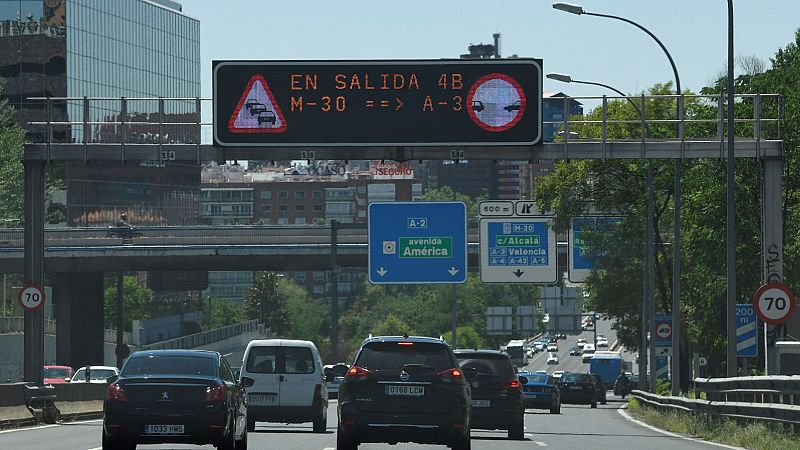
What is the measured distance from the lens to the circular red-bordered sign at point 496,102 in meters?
36.4

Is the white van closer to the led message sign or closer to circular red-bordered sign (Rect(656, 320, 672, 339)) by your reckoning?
the led message sign

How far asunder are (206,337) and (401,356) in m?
114

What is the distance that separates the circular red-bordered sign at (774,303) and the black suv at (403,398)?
8.96 meters

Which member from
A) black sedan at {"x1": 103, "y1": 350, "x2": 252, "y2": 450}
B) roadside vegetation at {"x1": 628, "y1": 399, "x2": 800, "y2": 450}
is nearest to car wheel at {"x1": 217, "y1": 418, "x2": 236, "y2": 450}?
black sedan at {"x1": 103, "y1": 350, "x2": 252, "y2": 450}

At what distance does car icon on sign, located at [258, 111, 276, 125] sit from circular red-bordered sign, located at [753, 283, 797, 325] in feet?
37.4

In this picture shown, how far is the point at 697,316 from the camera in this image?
68875mm

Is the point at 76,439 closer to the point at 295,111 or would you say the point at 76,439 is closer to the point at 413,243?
the point at 295,111

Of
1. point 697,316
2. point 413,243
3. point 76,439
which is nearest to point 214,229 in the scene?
point 697,316

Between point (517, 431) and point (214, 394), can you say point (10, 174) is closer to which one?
point (517, 431)

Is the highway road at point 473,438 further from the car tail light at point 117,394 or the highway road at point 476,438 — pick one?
the car tail light at point 117,394

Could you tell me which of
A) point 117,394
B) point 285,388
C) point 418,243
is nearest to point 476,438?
point 285,388

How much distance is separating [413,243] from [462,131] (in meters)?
17.5

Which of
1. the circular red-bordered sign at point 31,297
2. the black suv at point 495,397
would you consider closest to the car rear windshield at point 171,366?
the black suv at point 495,397

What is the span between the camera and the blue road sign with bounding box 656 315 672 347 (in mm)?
55750
